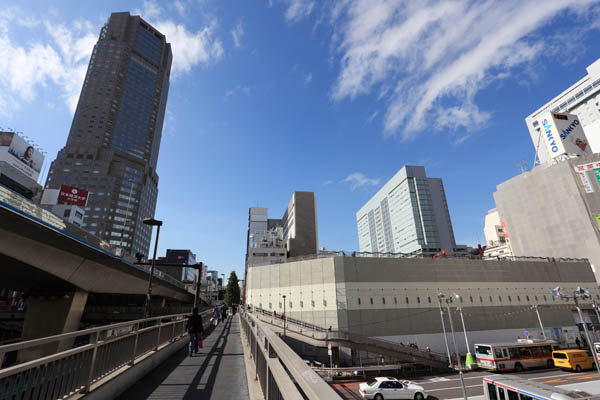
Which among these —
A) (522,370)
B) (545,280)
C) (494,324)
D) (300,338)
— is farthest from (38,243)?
(545,280)

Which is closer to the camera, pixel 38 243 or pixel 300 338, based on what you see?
pixel 38 243

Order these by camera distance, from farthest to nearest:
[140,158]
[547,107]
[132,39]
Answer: [132,39] < [140,158] < [547,107]

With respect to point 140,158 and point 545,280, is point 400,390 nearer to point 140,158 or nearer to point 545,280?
point 545,280

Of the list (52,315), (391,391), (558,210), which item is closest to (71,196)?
(52,315)

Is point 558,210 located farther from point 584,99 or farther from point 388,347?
point 584,99

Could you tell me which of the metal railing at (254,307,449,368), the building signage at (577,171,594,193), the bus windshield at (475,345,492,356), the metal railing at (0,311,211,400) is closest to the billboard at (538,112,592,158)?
the building signage at (577,171,594,193)

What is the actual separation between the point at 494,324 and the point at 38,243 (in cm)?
5674

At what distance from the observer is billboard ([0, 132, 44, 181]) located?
206 ft

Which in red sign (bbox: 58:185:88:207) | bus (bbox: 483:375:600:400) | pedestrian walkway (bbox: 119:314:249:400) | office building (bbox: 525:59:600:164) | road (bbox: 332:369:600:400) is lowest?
road (bbox: 332:369:600:400)

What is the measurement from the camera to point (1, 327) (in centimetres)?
3678

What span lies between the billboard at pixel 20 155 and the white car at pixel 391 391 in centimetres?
8781

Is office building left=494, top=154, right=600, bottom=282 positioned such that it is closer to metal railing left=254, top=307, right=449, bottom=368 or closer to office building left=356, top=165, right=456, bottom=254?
office building left=356, top=165, right=456, bottom=254

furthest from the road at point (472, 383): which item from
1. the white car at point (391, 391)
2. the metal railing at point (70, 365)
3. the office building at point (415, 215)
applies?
the office building at point (415, 215)

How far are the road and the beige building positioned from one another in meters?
10.1
